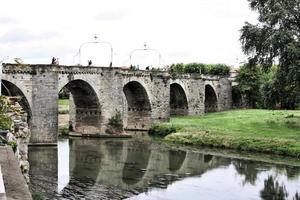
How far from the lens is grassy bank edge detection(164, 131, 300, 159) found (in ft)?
121

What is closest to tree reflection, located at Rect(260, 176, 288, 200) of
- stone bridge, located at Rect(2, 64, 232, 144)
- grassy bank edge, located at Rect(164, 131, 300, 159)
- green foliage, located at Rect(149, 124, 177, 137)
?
grassy bank edge, located at Rect(164, 131, 300, 159)

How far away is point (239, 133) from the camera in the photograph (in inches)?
1694

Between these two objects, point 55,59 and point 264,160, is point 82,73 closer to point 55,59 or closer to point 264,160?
point 55,59

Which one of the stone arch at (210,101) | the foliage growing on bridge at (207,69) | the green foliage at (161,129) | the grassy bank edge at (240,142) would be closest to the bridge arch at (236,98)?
the stone arch at (210,101)

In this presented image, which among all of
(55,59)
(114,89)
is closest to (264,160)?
(114,89)

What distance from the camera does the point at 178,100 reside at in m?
62.0

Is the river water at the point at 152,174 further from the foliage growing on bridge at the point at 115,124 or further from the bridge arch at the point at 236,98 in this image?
the bridge arch at the point at 236,98

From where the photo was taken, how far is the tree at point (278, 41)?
3766 centimetres

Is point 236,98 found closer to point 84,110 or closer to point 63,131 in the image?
point 84,110

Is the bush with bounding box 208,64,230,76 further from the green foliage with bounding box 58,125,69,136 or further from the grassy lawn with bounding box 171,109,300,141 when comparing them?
the green foliage with bounding box 58,125,69,136

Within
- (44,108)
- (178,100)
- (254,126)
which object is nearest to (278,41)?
(254,126)

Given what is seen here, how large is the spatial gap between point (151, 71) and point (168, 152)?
52.0ft

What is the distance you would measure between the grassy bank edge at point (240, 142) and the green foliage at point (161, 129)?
8.59 feet

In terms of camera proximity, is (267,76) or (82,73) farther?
(267,76)
